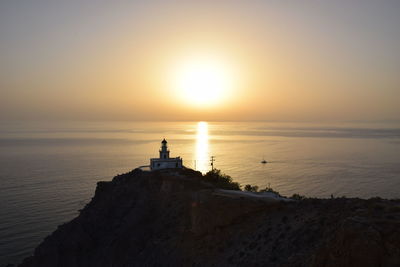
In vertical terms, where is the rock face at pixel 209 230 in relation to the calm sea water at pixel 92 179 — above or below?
above

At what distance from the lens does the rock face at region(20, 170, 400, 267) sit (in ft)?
44.2

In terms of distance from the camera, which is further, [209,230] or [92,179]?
[92,179]

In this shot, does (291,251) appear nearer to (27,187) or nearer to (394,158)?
(27,187)

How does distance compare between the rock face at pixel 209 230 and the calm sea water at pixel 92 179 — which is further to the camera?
the calm sea water at pixel 92 179

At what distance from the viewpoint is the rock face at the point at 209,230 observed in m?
13.5

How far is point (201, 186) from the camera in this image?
3173 centimetres

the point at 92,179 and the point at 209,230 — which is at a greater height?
the point at 209,230

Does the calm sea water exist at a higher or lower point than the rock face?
lower

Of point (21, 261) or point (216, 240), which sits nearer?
point (216, 240)

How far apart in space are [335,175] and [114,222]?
62.1 m

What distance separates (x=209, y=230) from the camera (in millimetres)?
24938

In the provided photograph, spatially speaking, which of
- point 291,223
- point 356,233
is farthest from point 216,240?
point 356,233

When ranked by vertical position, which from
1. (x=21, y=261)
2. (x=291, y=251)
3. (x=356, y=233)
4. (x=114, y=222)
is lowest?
(x=21, y=261)

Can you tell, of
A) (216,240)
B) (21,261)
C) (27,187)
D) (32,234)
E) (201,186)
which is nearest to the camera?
(216,240)
